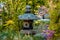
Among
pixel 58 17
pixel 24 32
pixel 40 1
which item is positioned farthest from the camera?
pixel 40 1

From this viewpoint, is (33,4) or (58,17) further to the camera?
(33,4)

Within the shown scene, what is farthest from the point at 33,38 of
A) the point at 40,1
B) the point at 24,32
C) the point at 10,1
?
the point at 40,1

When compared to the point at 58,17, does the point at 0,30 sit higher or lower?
lower

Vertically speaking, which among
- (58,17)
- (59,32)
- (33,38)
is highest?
(58,17)

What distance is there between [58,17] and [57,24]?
0.51 feet

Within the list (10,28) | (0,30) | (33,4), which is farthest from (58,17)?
(33,4)

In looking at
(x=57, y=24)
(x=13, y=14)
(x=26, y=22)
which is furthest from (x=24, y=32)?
(x=57, y=24)

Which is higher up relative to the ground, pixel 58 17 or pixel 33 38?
pixel 58 17

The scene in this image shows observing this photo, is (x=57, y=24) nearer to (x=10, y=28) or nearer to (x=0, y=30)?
(x=10, y=28)

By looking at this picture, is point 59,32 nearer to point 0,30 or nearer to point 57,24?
point 57,24

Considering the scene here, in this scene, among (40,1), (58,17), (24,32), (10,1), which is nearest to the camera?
(58,17)

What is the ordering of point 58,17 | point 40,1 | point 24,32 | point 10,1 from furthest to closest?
point 40,1 < point 24,32 < point 10,1 < point 58,17

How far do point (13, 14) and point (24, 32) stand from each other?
79cm

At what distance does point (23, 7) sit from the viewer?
5.73 metres
